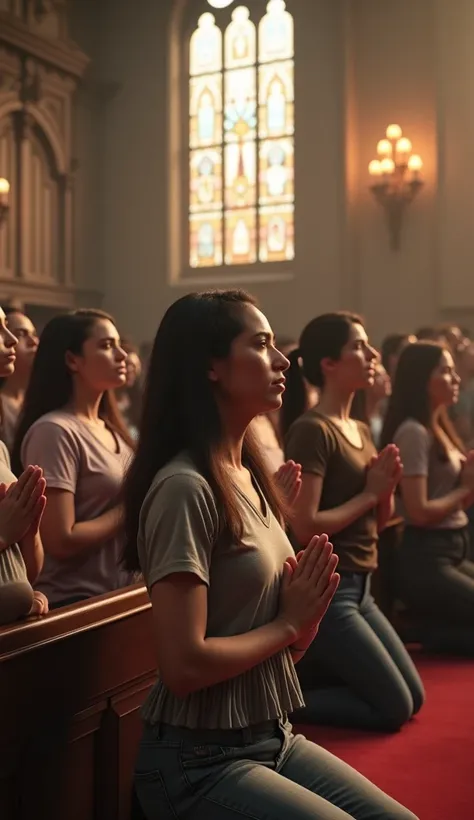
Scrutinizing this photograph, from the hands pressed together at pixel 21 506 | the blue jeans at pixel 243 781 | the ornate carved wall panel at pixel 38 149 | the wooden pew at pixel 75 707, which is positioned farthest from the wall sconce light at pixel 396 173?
the blue jeans at pixel 243 781

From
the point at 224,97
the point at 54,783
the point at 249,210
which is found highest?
the point at 224,97

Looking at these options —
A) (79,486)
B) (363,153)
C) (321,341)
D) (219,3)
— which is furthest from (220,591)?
(219,3)

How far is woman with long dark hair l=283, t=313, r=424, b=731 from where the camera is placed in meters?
3.28

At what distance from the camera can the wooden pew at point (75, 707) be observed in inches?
75.7

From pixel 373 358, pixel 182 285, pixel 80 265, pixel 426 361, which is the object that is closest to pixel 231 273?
pixel 182 285

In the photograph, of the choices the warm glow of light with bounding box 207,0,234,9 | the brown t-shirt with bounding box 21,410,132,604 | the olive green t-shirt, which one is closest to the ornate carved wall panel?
the warm glow of light with bounding box 207,0,234,9

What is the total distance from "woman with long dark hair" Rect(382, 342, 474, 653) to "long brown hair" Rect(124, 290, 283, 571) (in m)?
2.33

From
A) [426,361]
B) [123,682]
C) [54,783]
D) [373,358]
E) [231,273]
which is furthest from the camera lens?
[231,273]

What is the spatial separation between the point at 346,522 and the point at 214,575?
1.56m

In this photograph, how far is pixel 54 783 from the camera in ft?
6.61

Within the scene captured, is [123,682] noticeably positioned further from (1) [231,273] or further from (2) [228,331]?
(1) [231,273]

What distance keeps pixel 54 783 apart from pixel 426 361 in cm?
261

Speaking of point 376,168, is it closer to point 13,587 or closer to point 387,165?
point 387,165

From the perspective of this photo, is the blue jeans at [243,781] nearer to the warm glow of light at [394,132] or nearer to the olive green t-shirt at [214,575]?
the olive green t-shirt at [214,575]
